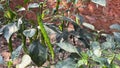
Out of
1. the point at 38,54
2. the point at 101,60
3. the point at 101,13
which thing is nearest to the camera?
the point at 101,60

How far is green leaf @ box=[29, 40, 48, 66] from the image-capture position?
3.39ft

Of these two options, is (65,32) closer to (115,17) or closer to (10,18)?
(10,18)

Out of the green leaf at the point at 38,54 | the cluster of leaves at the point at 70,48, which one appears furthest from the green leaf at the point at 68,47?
the green leaf at the point at 38,54

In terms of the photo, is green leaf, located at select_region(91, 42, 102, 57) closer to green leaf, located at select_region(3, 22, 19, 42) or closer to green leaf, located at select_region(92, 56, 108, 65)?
green leaf, located at select_region(92, 56, 108, 65)

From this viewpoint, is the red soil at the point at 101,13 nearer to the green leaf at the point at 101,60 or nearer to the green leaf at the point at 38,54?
the green leaf at the point at 38,54

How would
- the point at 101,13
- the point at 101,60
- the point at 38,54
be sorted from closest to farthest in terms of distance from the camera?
the point at 101,60, the point at 38,54, the point at 101,13

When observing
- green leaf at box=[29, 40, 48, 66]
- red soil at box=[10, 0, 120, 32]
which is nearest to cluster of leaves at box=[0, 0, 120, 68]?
green leaf at box=[29, 40, 48, 66]

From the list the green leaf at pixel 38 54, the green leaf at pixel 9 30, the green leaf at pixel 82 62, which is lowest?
the green leaf at pixel 38 54

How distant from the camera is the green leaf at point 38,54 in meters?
1.03

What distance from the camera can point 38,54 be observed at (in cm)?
103

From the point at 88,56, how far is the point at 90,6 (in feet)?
3.38

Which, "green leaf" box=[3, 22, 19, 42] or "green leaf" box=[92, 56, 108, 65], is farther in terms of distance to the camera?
"green leaf" box=[3, 22, 19, 42]

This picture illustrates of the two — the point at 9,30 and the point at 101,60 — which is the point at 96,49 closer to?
the point at 101,60

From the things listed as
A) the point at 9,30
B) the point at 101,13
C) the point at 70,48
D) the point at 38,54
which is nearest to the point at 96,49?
the point at 70,48
